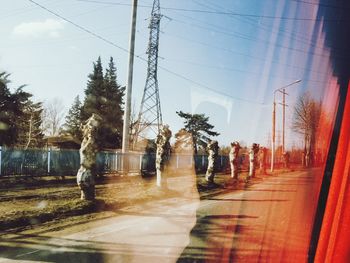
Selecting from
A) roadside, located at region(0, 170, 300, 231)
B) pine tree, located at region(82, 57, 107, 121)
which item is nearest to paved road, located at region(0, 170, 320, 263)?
roadside, located at region(0, 170, 300, 231)

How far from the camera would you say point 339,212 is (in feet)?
4.28

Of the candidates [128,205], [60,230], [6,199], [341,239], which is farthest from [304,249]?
A: [6,199]

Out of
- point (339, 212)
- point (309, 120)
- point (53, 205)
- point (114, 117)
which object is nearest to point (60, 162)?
point (53, 205)

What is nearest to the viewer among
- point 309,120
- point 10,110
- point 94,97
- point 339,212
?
point 339,212

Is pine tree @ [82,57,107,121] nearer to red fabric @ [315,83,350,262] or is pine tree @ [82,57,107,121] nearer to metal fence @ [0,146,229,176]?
metal fence @ [0,146,229,176]

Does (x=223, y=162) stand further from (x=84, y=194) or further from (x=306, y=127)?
(x=306, y=127)

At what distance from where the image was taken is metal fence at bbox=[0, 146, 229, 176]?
18858mm

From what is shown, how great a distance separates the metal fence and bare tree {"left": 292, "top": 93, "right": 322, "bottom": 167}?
17962mm

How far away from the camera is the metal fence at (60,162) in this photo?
18858mm

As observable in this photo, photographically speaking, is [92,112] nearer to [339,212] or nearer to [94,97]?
[94,97]

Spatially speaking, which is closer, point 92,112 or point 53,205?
point 53,205

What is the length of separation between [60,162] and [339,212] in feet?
70.3

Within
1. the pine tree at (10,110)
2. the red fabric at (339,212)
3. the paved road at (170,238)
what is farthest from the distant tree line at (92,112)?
the red fabric at (339,212)

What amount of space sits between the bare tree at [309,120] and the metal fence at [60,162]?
18.0 m
